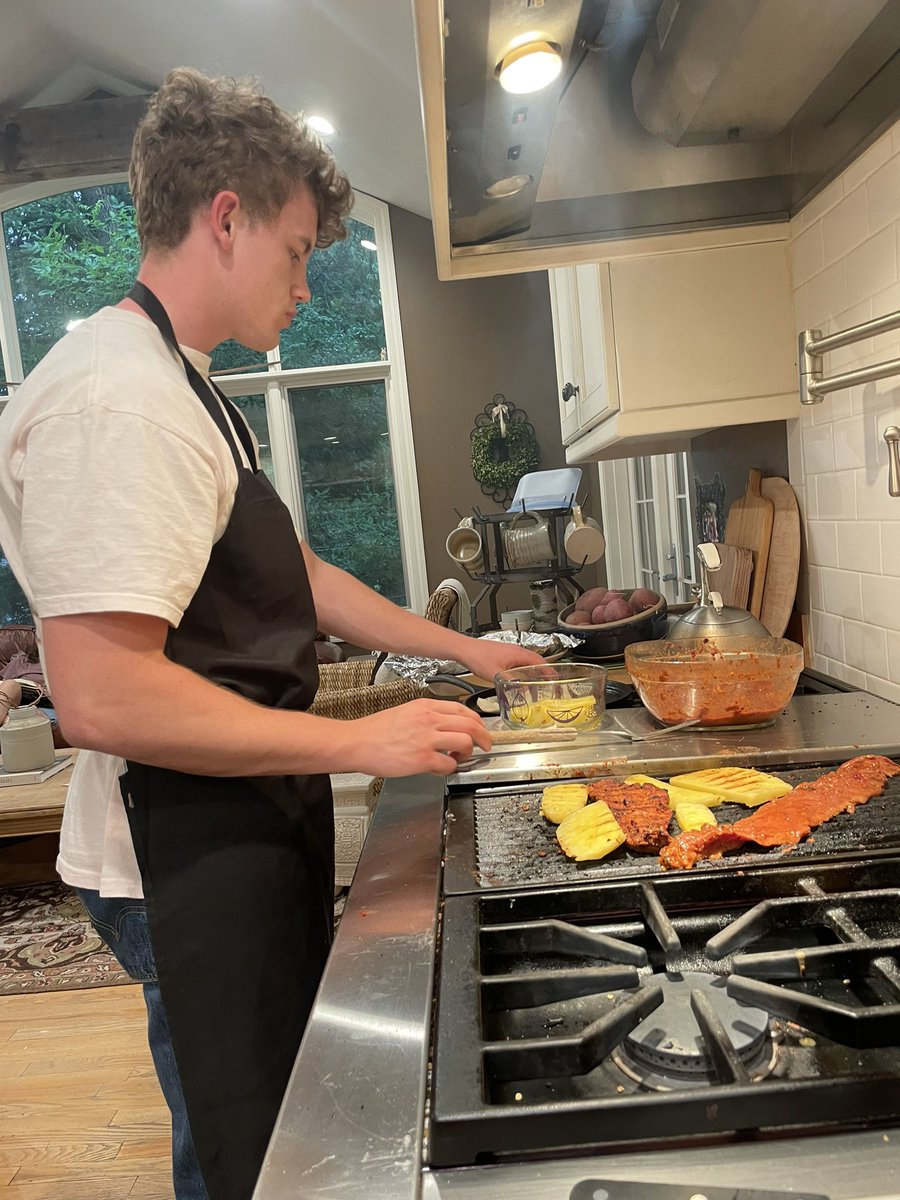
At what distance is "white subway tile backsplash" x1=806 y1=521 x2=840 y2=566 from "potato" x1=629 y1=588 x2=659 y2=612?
0.42 metres

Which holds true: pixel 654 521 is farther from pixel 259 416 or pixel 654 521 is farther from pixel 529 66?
pixel 259 416

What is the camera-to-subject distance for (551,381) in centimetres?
595

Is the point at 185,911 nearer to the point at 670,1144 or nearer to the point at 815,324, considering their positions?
the point at 670,1144

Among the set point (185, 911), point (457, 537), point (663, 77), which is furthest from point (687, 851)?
point (457, 537)

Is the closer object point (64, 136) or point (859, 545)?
point (859, 545)

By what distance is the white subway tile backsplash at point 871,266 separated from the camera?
125 cm

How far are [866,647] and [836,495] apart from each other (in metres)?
0.27

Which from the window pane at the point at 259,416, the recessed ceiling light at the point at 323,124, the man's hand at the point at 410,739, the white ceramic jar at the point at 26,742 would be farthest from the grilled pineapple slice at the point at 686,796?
the window pane at the point at 259,416

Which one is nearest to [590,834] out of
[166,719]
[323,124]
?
[166,719]

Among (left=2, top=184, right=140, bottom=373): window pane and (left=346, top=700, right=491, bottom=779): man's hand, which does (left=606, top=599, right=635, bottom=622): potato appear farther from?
(left=2, top=184, right=140, bottom=373): window pane

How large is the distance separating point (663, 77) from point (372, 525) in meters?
5.20

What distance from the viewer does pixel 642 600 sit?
6.74 feet

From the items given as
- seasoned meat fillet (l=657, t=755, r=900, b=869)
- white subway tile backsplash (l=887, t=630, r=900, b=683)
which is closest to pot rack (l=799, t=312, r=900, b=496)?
white subway tile backsplash (l=887, t=630, r=900, b=683)

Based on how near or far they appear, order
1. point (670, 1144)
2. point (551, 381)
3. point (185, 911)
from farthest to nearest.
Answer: point (551, 381), point (185, 911), point (670, 1144)
